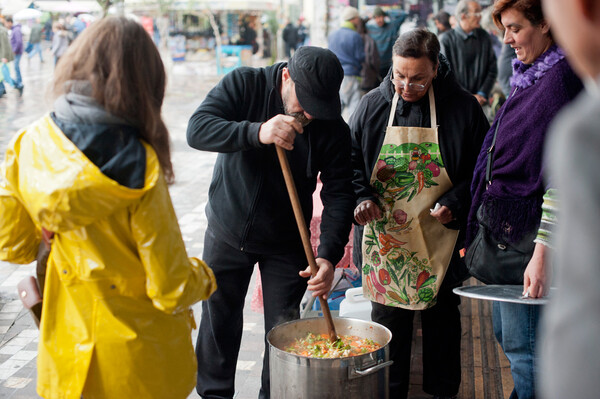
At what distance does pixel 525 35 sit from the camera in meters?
2.44

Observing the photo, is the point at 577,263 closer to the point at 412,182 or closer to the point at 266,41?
the point at 412,182

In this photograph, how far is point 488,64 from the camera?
7.23 metres

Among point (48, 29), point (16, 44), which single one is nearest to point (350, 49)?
point (16, 44)

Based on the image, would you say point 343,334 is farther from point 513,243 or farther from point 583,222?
point 583,222

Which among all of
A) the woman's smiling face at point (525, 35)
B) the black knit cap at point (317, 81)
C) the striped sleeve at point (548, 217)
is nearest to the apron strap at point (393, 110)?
the black knit cap at point (317, 81)

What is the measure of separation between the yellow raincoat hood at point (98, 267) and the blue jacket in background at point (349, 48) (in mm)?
7236

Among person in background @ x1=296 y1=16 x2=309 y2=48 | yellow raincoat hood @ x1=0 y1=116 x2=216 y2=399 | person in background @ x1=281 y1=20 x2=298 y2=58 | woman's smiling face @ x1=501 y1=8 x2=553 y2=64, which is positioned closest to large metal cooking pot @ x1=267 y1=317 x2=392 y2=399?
yellow raincoat hood @ x1=0 y1=116 x2=216 y2=399

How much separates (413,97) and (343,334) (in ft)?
3.62

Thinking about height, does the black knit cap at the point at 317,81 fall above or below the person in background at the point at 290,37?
below

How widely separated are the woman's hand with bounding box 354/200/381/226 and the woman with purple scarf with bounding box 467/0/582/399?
60cm

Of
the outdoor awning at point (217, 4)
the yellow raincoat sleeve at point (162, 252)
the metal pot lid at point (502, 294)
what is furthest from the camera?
the outdoor awning at point (217, 4)

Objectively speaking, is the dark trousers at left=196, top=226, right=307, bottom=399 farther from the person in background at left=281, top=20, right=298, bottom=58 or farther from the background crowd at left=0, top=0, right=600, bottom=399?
the person in background at left=281, top=20, right=298, bottom=58

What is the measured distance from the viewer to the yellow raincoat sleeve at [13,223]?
1.93 meters

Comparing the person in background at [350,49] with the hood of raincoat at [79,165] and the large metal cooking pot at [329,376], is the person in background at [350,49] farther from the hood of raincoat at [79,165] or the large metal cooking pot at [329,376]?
the hood of raincoat at [79,165]
